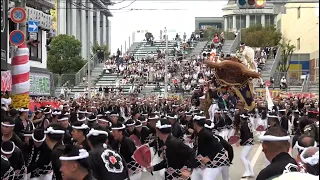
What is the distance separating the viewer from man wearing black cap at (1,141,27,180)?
8.02 meters

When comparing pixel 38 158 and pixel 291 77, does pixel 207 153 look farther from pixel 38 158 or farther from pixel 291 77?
pixel 291 77

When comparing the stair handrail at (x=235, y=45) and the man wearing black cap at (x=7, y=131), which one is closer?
the man wearing black cap at (x=7, y=131)

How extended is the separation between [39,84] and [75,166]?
30319 millimetres

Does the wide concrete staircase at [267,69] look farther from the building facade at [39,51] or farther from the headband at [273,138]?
the headband at [273,138]

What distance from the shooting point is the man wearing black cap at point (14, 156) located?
802 centimetres

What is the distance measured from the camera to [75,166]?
5.53 metres

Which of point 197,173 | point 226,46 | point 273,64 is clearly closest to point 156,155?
point 197,173

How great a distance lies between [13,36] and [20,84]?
3.97 ft

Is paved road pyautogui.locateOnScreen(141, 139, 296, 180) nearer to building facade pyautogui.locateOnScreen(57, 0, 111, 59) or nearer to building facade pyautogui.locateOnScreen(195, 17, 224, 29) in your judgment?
building facade pyautogui.locateOnScreen(57, 0, 111, 59)

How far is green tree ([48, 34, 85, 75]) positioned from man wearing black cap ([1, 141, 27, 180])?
57.6 metres

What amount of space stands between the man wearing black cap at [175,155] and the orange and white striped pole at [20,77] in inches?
267

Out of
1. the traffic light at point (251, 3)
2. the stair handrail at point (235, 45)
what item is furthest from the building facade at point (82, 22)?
the traffic light at point (251, 3)

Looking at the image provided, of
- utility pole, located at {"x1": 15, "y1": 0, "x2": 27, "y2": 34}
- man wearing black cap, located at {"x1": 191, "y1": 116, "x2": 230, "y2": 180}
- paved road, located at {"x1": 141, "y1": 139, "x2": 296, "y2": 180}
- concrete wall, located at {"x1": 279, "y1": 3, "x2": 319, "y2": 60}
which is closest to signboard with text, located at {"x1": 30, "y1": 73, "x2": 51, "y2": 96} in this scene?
paved road, located at {"x1": 141, "y1": 139, "x2": 296, "y2": 180}

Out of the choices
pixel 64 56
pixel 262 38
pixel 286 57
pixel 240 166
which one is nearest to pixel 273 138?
pixel 240 166
